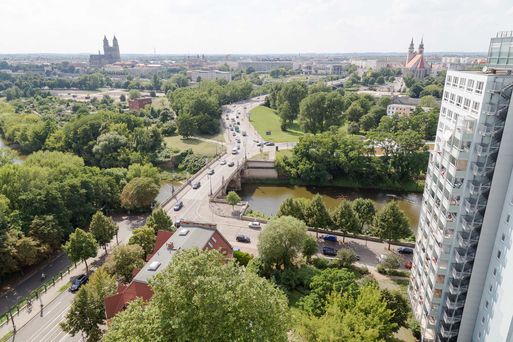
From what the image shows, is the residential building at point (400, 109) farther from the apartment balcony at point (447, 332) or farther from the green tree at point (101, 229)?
the green tree at point (101, 229)

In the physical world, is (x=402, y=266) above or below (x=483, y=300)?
below

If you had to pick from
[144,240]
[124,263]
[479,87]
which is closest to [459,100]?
[479,87]

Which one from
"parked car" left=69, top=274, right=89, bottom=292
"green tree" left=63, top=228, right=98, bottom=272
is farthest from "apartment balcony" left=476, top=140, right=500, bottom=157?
"parked car" left=69, top=274, right=89, bottom=292

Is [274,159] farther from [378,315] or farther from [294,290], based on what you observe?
[378,315]

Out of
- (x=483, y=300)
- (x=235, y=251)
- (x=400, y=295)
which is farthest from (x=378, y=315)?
(x=235, y=251)

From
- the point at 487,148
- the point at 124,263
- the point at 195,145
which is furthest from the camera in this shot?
the point at 195,145

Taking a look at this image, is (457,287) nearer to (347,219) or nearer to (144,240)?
(347,219)
